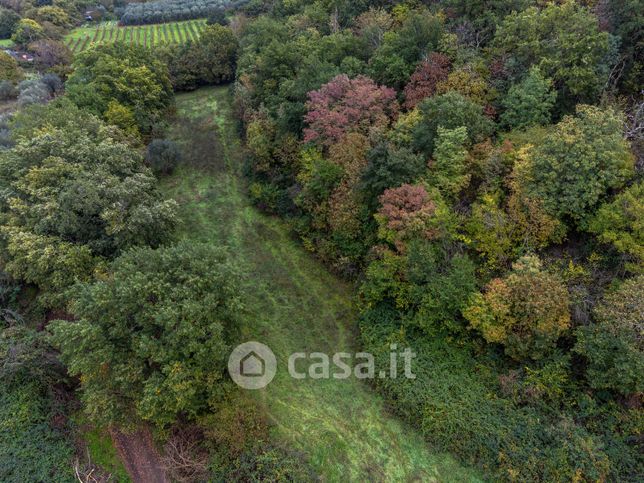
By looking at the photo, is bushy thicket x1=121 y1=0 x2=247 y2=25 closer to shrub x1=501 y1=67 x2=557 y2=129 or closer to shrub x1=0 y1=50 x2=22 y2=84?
shrub x1=0 y1=50 x2=22 y2=84

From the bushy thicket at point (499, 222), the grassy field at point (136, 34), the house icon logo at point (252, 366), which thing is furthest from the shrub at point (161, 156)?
the grassy field at point (136, 34)

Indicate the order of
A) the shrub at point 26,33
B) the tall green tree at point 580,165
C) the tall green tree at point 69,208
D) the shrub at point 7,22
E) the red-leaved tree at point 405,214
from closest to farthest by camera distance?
the tall green tree at point 580,165 < the red-leaved tree at point 405,214 < the tall green tree at point 69,208 < the shrub at point 26,33 < the shrub at point 7,22

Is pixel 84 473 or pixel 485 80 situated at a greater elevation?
pixel 485 80

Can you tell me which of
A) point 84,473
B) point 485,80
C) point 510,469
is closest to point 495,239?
point 510,469

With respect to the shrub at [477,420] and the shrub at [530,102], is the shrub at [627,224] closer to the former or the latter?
the shrub at [530,102]

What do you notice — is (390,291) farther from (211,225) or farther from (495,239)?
(211,225)

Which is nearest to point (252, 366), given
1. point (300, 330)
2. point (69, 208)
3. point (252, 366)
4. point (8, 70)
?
point (252, 366)

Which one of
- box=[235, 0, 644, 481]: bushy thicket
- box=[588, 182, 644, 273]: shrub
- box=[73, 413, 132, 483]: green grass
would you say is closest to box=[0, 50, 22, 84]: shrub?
box=[235, 0, 644, 481]: bushy thicket
